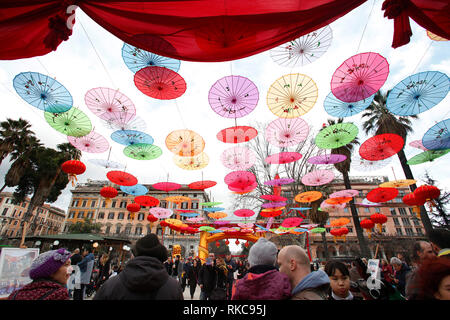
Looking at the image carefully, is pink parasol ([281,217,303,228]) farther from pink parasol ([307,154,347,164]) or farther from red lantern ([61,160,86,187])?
red lantern ([61,160,86,187])

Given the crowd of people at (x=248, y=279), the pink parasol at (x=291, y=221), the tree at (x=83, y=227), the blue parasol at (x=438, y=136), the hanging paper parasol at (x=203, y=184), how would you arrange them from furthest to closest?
the tree at (x=83, y=227) → the pink parasol at (x=291, y=221) → the hanging paper parasol at (x=203, y=184) → the blue parasol at (x=438, y=136) → the crowd of people at (x=248, y=279)

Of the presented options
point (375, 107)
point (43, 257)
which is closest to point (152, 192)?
point (375, 107)

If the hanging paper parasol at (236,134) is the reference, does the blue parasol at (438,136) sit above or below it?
below

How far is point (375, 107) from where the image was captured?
1590cm

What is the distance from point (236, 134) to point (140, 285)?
579cm

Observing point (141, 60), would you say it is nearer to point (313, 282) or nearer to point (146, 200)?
point (313, 282)

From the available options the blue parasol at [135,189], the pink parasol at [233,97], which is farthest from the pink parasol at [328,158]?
the blue parasol at [135,189]

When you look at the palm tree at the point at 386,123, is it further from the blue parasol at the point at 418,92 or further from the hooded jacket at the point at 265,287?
the hooded jacket at the point at 265,287

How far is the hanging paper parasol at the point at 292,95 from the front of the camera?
16.9ft

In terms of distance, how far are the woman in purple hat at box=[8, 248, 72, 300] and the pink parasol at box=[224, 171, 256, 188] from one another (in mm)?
7208

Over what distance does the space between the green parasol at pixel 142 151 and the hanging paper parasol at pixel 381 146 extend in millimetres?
7914
